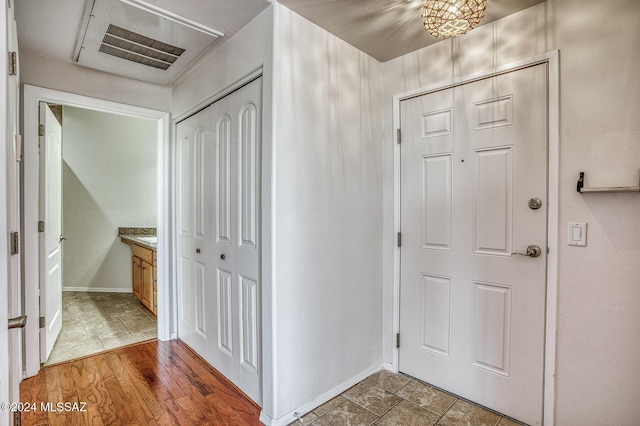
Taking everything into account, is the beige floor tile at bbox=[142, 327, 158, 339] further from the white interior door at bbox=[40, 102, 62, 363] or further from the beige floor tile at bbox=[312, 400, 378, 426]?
the beige floor tile at bbox=[312, 400, 378, 426]

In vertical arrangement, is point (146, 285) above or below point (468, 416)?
above

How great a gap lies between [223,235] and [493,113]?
6.24 feet

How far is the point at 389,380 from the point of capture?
226 cm

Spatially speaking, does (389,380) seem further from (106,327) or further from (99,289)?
(99,289)

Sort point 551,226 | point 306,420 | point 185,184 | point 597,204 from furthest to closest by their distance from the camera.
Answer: point 185,184 → point 306,420 → point 551,226 → point 597,204

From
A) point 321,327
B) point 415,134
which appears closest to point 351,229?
point 321,327

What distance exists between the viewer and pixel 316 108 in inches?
77.4

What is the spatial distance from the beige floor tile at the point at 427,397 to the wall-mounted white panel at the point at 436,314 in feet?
0.81

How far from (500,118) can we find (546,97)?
23cm

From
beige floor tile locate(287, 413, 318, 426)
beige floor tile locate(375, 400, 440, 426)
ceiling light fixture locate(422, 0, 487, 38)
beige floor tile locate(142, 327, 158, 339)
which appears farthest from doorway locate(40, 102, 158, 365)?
ceiling light fixture locate(422, 0, 487, 38)

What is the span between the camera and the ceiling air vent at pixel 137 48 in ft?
6.78

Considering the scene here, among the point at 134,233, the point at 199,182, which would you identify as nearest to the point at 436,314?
the point at 199,182

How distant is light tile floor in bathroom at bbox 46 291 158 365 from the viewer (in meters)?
2.76

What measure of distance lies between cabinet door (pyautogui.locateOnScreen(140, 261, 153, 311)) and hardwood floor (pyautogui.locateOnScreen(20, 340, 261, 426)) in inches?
39.5
